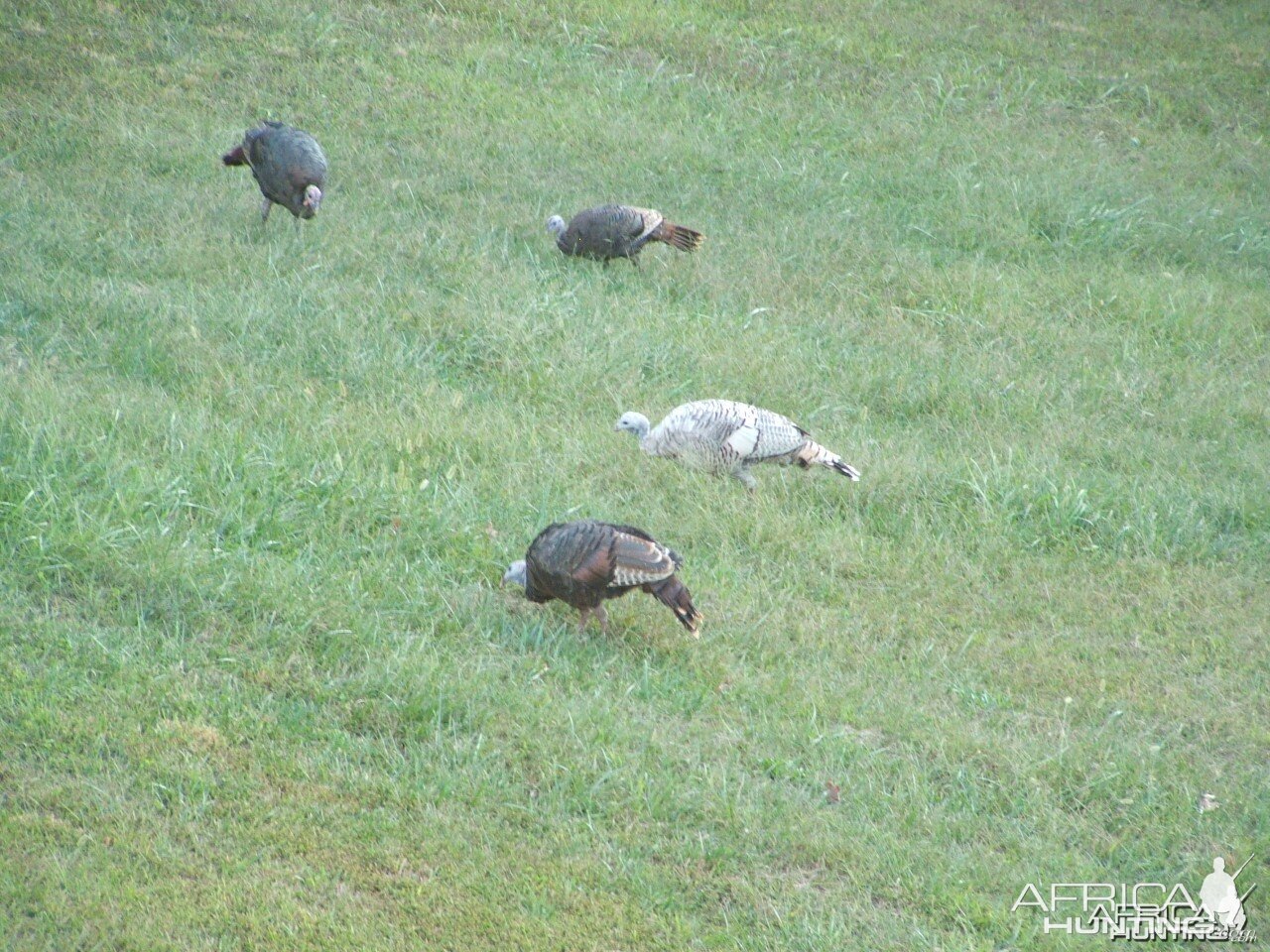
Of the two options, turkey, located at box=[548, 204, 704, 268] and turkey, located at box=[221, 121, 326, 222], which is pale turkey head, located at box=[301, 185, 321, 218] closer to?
turkey, located at box=[221, 121, 326, 222]

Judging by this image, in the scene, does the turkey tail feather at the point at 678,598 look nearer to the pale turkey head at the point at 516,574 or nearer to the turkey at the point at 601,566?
the turkey at the point at 601,566

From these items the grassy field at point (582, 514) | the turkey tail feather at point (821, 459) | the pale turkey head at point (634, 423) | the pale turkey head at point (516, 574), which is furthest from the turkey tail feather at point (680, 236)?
the pale turkey head at point (516, 574)

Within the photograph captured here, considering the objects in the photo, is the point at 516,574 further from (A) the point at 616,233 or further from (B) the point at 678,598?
(A) the point at 616,233

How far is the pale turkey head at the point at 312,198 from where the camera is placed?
9703 millimetres

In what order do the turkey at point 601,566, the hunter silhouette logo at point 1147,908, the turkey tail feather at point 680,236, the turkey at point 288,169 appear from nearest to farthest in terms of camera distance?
the hunter silhouette logo at point 1147,908 < the turkey at point 601,566 < the turkey at point 288,169 < the turkey tail feather at point 680,236

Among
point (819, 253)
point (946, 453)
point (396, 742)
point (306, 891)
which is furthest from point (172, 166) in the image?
point (306, 891)

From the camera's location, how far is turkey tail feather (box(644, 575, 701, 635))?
5535 millimetres

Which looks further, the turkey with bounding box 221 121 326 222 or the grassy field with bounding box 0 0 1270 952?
the turkey with bounding box 221 121 326 222

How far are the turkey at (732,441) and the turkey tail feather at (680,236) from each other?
10.8 feet

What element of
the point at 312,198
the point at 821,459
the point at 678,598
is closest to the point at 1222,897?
the point at 678,598

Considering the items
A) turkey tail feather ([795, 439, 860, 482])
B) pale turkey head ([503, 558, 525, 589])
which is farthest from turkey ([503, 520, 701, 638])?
turkey tail feather ([795, 439, 860, 482])

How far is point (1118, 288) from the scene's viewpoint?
427 inches

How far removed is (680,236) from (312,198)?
9.36 ft

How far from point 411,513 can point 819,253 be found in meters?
5.69
